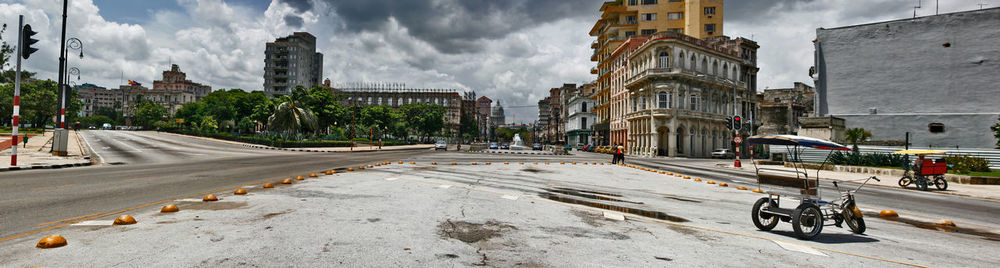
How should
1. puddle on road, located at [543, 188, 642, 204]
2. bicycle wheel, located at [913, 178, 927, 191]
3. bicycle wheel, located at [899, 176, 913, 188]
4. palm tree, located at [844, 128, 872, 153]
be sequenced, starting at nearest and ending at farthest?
puddle on road, located at [543, 188, 642, 204] → bicycle wheel, located at [913, 178, 927, 191] → bicycle wheel, located at [899, 176, 913, 188] → palm tree, located at [844, 128, 872, 153]

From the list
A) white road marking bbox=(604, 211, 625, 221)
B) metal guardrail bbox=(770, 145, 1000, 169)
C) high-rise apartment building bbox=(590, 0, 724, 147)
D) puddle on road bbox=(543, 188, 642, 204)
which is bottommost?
puddle on road bbox=(543, 188, 642, 204)

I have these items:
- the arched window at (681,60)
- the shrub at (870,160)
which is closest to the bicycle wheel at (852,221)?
the shrub at (870,160)

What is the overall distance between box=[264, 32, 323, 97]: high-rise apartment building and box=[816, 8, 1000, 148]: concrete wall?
4730 inches

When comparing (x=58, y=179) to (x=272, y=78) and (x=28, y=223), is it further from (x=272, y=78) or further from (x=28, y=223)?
(x=272, y=78)

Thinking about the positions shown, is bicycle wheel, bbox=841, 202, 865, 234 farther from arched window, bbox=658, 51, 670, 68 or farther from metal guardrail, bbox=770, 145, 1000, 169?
arched window, bbox=658, 51, 670, 68

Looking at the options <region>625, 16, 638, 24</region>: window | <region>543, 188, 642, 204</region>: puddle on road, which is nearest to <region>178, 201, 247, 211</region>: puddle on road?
<region>543, 188, 642, 204</region>: puddle on road

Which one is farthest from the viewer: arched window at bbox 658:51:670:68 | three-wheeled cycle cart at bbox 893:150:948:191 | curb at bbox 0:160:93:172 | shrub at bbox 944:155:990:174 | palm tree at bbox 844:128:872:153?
arched window at bbox 658:51:670:68

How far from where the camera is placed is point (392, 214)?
7.14 meters

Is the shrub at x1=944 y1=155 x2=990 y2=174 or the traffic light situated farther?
the shrub at x1=944 y1=155 x2=990 y2=174

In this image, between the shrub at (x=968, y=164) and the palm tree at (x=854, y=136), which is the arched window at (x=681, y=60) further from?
the shrub at (x=968, y=164)

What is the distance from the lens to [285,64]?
121438 millimetres

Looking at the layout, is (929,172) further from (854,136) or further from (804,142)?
(804,142)

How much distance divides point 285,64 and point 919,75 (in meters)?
129

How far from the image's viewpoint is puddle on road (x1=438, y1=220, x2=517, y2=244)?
562 cm
